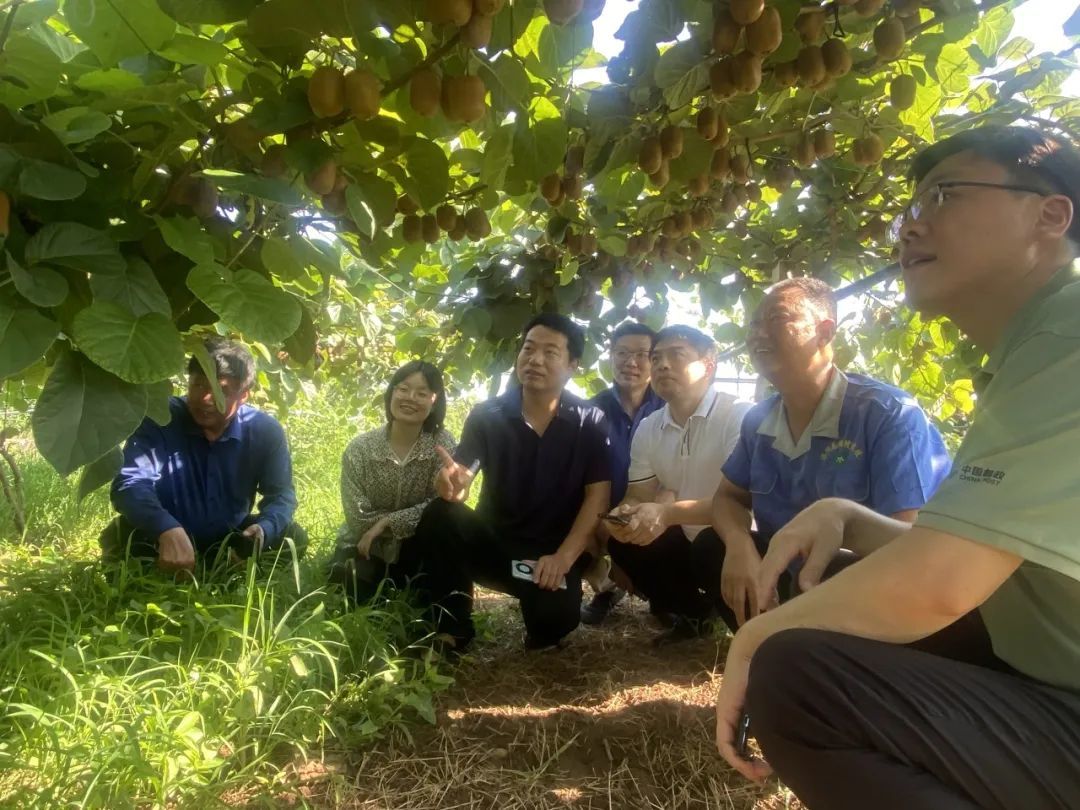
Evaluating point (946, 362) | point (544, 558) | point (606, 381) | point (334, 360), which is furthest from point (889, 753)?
point (334, 360)

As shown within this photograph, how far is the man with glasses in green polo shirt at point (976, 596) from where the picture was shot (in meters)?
0.89

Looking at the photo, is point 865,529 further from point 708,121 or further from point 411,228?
point 411,228

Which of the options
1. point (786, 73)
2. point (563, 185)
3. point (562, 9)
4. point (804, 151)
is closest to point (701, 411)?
point (804, 151)

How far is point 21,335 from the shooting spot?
868 mm

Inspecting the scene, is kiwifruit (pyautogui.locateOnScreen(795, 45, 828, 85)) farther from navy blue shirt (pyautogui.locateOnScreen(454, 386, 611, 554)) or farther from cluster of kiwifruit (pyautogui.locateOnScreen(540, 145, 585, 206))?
navy blue shirt (pyautogui.locateOnScreen(454, 386, 611, 554))

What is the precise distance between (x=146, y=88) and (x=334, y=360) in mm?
3543

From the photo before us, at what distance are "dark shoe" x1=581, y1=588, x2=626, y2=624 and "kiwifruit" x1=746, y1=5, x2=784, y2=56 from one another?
228 cm

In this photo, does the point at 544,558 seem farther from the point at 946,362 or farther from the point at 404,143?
the point at 946,362

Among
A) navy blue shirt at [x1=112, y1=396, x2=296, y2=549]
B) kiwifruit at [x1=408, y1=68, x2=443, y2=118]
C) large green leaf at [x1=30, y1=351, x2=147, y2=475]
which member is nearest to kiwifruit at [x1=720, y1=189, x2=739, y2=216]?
kiwifruit at [x1=408, y1=68, x2=443, y2=118]

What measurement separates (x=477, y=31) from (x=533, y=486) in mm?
1820

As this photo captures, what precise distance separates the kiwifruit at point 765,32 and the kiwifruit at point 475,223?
823mm

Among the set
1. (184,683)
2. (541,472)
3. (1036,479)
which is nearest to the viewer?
(1036,479)

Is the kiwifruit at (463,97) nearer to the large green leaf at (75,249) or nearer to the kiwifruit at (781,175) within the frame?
the large green leaf at (75,249)

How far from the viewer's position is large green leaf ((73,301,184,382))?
34.6 inches
